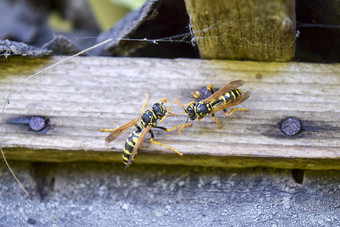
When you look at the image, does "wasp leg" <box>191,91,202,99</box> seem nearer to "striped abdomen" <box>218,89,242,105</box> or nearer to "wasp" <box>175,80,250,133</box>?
"wasp" <box>175,80,250,133</box>

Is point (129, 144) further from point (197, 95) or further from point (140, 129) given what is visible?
point (197, 95)

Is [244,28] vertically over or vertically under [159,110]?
Result: over

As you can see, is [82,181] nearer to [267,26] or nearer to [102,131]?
[102,131]

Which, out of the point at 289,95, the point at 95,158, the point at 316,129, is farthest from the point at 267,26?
the point at 95,158

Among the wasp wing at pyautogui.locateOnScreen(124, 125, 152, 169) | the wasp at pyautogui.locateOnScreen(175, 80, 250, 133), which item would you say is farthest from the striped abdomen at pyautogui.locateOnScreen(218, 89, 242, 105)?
the wasp wing at pyautogui.locateOnScreen(124, 125, 152, 169)

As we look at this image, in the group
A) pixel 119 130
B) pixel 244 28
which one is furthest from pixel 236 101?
pixel 119 130

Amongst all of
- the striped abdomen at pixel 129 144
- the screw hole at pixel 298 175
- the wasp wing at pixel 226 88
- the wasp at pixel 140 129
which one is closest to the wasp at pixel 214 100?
the wasp wing at pixel 226 88
